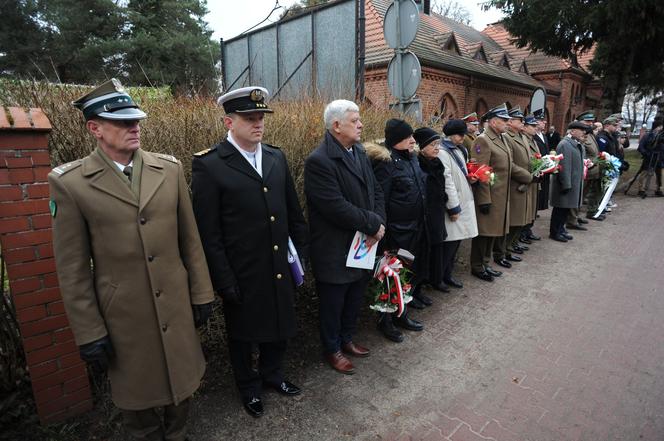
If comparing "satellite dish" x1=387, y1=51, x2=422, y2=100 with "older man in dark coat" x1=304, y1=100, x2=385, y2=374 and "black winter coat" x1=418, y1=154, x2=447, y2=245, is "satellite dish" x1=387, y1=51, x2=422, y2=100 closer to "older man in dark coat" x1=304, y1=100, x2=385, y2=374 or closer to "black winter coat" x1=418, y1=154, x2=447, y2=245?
Answer: "black winter coat" x1=418, y1=154, x2=447, y2=245

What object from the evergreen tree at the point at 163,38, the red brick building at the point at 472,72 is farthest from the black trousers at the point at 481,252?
the evergreen tree at the point at 163,38

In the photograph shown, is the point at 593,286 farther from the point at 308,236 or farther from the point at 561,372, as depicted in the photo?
the point at 308,236

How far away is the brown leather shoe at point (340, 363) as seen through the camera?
10.7 feet

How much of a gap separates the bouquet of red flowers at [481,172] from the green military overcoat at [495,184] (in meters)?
0.19

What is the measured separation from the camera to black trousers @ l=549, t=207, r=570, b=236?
7.09 m

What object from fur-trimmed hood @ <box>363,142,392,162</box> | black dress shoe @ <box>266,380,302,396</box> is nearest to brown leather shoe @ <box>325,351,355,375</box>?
black dress shoe @ <box>266,380,302,396</box>

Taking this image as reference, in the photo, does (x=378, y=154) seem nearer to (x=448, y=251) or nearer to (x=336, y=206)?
(x=336, y=206)

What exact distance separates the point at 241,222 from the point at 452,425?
201cm

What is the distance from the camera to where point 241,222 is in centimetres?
251

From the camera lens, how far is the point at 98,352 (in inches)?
75.9

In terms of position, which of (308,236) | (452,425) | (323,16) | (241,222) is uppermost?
(323,16)

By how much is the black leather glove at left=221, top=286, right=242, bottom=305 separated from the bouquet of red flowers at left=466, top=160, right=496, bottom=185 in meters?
3.42

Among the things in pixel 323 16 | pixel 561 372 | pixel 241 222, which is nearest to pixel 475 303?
pixel 561 372

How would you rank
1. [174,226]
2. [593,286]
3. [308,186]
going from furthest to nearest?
[593,286] < [308,186] < [174,226]
